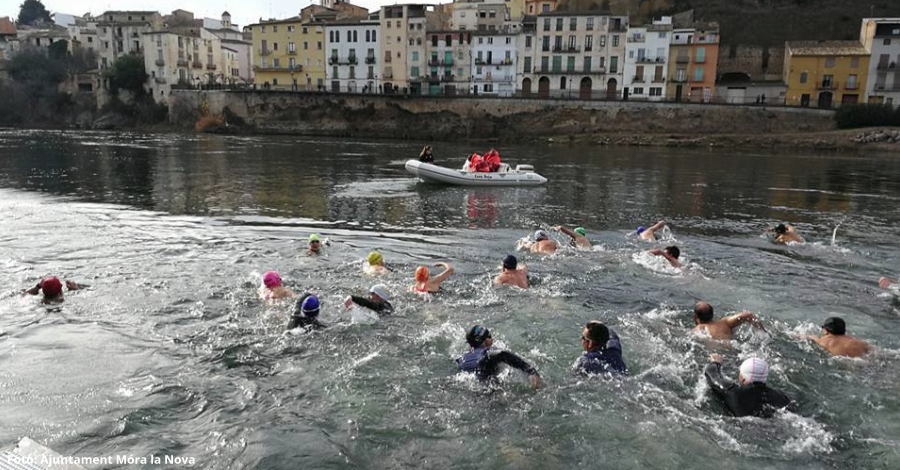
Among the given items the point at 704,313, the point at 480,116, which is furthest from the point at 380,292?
the point at 480,116

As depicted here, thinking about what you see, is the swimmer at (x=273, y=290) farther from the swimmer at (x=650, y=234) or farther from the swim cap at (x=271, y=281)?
the swimmer at (x=650, y=234)

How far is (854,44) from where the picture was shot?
64688 mm

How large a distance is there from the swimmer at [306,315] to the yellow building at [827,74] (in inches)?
2514

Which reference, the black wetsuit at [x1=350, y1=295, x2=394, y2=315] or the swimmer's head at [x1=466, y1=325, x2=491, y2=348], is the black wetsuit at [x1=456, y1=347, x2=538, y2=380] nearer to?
the swimmer's head at [x1=466, y1=325, x2=491, y2=348]

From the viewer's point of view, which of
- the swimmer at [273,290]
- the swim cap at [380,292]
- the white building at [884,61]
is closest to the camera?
the swim cap at [380,292]

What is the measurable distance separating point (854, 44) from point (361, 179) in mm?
59243

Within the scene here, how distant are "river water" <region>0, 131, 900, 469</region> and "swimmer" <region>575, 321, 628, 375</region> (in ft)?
0.66

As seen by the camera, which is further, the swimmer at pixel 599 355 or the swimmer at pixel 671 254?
the swimmer at pixel 671 254

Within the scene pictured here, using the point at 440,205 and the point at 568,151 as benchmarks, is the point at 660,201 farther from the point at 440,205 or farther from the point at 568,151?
the point at 568,151

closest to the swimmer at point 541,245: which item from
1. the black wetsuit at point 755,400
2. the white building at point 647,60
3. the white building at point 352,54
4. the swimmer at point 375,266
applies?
the swimmer at point 375,266

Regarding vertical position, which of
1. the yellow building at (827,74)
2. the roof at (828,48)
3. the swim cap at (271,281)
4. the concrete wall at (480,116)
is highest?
the roof at (828,48)

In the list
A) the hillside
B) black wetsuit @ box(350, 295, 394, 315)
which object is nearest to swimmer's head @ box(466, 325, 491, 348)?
black wetsuit @ box(350, 295, 394, 315)

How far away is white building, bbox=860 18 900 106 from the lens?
61062 mm

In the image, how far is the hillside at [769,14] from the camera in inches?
3019
